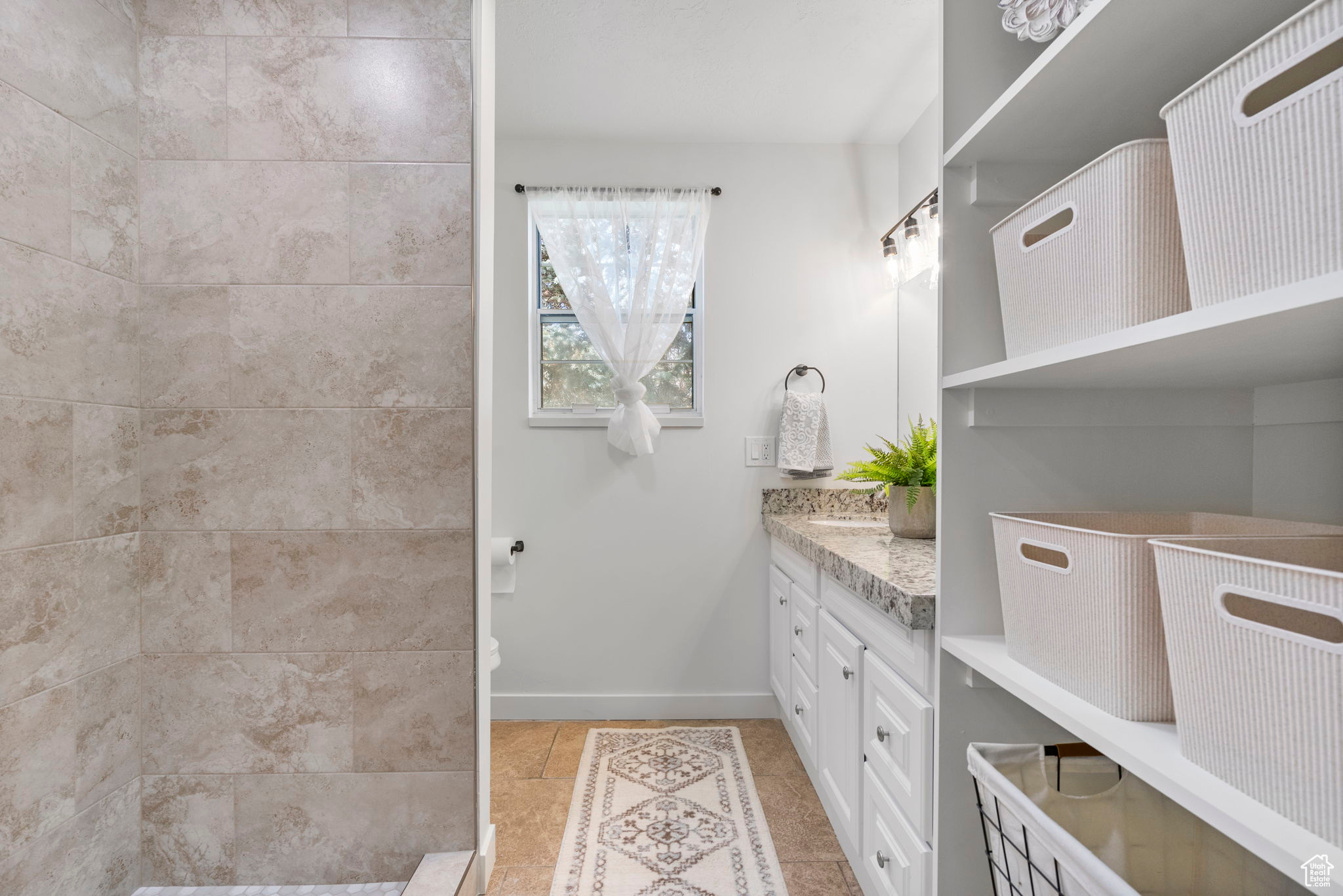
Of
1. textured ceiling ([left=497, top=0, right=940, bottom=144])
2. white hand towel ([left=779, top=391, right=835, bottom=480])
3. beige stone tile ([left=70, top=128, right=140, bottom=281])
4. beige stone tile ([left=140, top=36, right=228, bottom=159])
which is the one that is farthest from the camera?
white hand towel ([left=779, top=391, right=835, bottom=480])

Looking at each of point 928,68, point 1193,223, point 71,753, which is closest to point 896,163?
point 928,68

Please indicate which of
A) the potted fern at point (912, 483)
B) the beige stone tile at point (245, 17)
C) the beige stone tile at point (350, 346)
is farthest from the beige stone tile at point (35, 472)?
the potted fern at point (912, 483)

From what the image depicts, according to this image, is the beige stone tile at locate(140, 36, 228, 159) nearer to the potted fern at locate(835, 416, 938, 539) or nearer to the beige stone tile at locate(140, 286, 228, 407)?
the beige stone tile at locate(140, 286, 228, 407)

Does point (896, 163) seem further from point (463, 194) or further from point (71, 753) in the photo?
point (71, 753)

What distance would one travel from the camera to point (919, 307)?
259 centimetres

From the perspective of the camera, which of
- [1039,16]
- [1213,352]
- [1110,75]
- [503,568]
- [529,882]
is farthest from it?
[503,568]

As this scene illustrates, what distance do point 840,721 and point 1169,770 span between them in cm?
122

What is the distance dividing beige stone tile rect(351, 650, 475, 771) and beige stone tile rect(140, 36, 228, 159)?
1.19 m

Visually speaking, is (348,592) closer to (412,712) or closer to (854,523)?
(412,712)

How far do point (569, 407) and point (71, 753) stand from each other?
6.08 ft

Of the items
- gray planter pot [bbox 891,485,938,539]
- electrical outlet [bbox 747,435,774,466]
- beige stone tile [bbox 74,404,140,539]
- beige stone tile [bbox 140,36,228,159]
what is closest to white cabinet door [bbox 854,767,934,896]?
gray planter pot [bbox 891,485,938,539]

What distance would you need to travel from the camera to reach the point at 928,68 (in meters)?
2.26

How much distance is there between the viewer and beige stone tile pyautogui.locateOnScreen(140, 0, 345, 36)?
145 cm

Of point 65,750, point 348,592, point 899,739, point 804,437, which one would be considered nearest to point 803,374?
point 804,437
